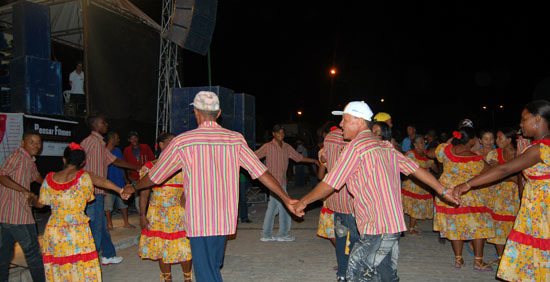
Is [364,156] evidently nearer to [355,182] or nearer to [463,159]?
[355,182]

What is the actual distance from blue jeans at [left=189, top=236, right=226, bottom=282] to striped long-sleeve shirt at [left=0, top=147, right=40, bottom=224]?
2.52 meters

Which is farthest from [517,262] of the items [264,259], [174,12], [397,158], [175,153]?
[174,12]

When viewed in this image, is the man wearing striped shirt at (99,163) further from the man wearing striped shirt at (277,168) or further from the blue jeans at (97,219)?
the man wearing striped shirt at (277,168)

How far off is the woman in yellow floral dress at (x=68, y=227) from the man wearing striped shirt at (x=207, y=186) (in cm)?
139

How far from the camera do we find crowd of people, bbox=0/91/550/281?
3008mm

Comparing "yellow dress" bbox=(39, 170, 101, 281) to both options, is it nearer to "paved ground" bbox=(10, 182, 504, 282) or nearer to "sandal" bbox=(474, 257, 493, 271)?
"paved ground" bbox=(10, 182, 504, 282)

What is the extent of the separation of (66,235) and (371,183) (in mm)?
3188

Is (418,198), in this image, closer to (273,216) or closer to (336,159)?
(273,216)

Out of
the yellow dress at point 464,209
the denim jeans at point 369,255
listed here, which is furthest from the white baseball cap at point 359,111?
the yellow dress at point 464,209

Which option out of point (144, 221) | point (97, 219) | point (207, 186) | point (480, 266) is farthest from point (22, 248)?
point (480, 266)

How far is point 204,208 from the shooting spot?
3.04 m

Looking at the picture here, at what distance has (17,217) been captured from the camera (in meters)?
4.24

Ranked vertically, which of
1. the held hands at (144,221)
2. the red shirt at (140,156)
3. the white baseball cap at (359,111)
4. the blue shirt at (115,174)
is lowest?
the held hands at (144,221)

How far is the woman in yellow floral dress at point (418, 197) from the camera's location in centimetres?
768
